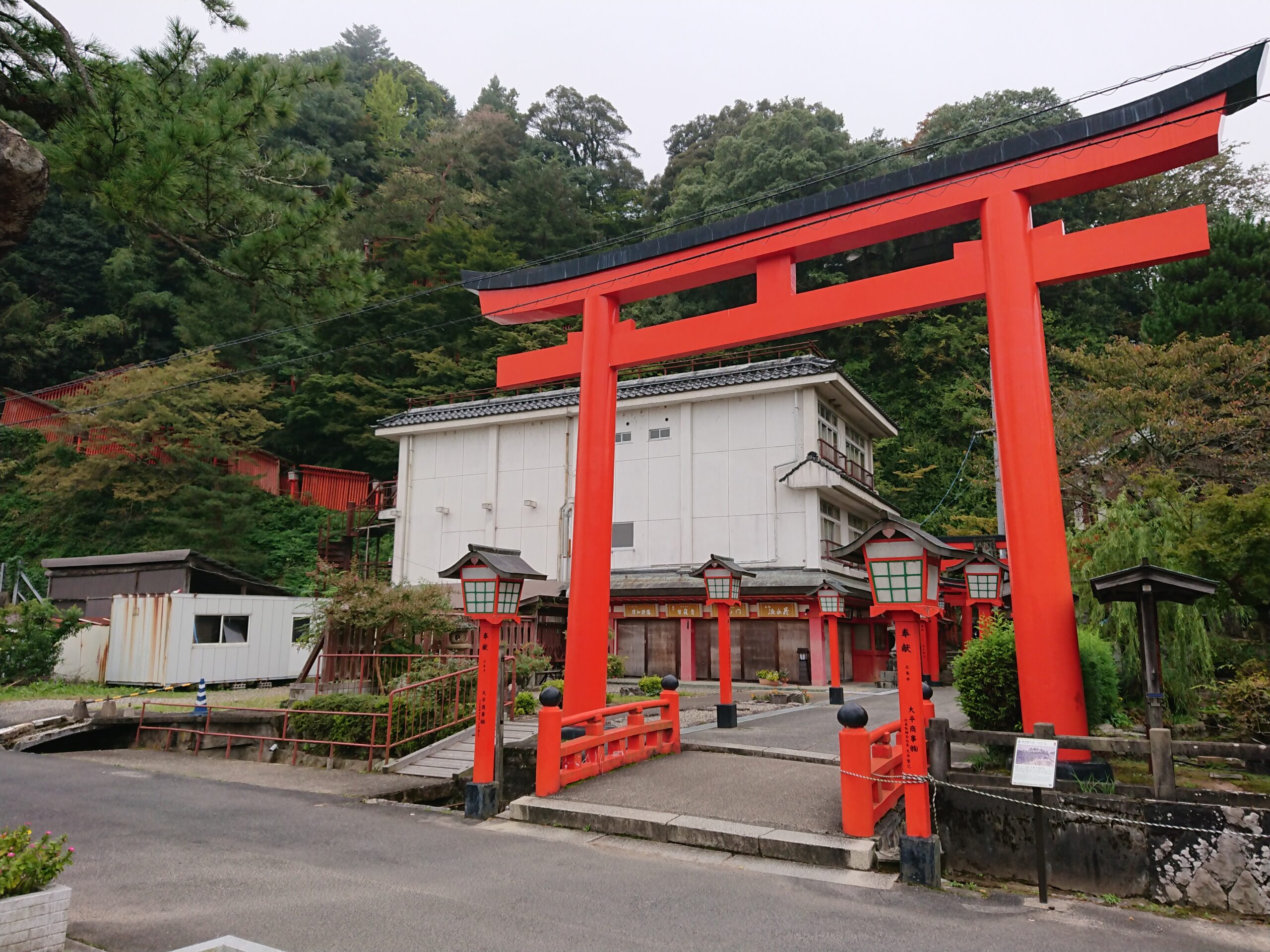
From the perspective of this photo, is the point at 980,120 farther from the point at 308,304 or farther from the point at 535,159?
the point at 308,304

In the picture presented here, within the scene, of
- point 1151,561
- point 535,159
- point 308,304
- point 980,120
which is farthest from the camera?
point 535,159

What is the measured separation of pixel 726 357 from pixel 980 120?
1879cm

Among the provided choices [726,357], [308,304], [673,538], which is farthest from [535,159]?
[308,304]

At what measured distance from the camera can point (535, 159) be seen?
42125 millimetres

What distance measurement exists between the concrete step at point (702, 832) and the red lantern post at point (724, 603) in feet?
16.7

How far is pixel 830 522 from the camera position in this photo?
985 inches

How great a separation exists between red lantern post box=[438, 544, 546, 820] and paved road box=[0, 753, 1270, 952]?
73cm

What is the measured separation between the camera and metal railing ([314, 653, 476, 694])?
576 inches

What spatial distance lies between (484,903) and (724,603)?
8.07 m

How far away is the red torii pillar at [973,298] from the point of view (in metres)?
7.88

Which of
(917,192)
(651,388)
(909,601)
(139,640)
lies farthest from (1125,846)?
(139,640)

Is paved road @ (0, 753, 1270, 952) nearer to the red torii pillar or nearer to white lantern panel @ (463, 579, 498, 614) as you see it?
white lantern panel @ (463, 579, 498, 614)

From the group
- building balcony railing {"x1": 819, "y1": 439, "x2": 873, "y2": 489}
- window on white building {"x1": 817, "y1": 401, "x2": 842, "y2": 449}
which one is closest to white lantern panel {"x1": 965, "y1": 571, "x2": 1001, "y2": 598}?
building balcony railing {"x1": 819, "y1": 439, "x2": 873, "y2": 489}

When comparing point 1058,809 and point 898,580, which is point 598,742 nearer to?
point 898,580
